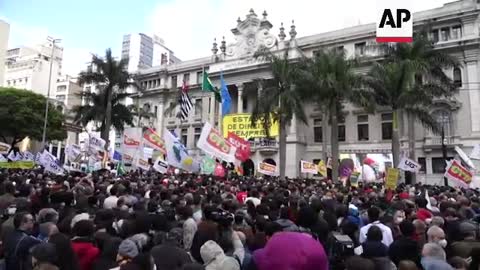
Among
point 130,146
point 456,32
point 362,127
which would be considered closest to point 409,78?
point 456,32

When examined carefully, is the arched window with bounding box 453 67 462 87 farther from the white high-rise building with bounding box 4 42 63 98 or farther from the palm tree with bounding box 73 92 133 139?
the white high-rise building with bounding box 4 42 63 98

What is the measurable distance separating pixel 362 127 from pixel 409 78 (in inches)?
528

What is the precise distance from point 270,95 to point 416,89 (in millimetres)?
8340

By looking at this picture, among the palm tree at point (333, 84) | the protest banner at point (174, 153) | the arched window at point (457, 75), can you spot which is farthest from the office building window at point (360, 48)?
the protest banner at point (174, 153)

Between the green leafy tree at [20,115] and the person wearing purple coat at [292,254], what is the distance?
47100 mm

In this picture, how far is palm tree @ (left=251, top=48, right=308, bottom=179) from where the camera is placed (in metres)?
24.2

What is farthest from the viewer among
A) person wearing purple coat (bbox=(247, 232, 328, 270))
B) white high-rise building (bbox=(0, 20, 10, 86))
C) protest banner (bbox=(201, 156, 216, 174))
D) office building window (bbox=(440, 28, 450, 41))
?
white high-rise building (bbox=(0, 20, 10, 86))

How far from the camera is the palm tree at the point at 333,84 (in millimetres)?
22594

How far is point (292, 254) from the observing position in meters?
3.42

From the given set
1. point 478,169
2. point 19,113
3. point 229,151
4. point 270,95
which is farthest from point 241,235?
point 19,113

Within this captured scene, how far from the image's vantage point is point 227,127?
37.7 meters

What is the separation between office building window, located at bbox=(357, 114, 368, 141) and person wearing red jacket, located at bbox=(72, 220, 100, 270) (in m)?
32.9

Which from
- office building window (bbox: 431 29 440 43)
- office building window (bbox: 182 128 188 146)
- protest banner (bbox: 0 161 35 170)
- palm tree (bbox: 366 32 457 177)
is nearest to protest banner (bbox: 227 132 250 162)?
protest banner (bbox: 0 161 35 170)

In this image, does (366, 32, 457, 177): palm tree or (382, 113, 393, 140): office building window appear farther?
(382, 113, 393, 140): office building window
